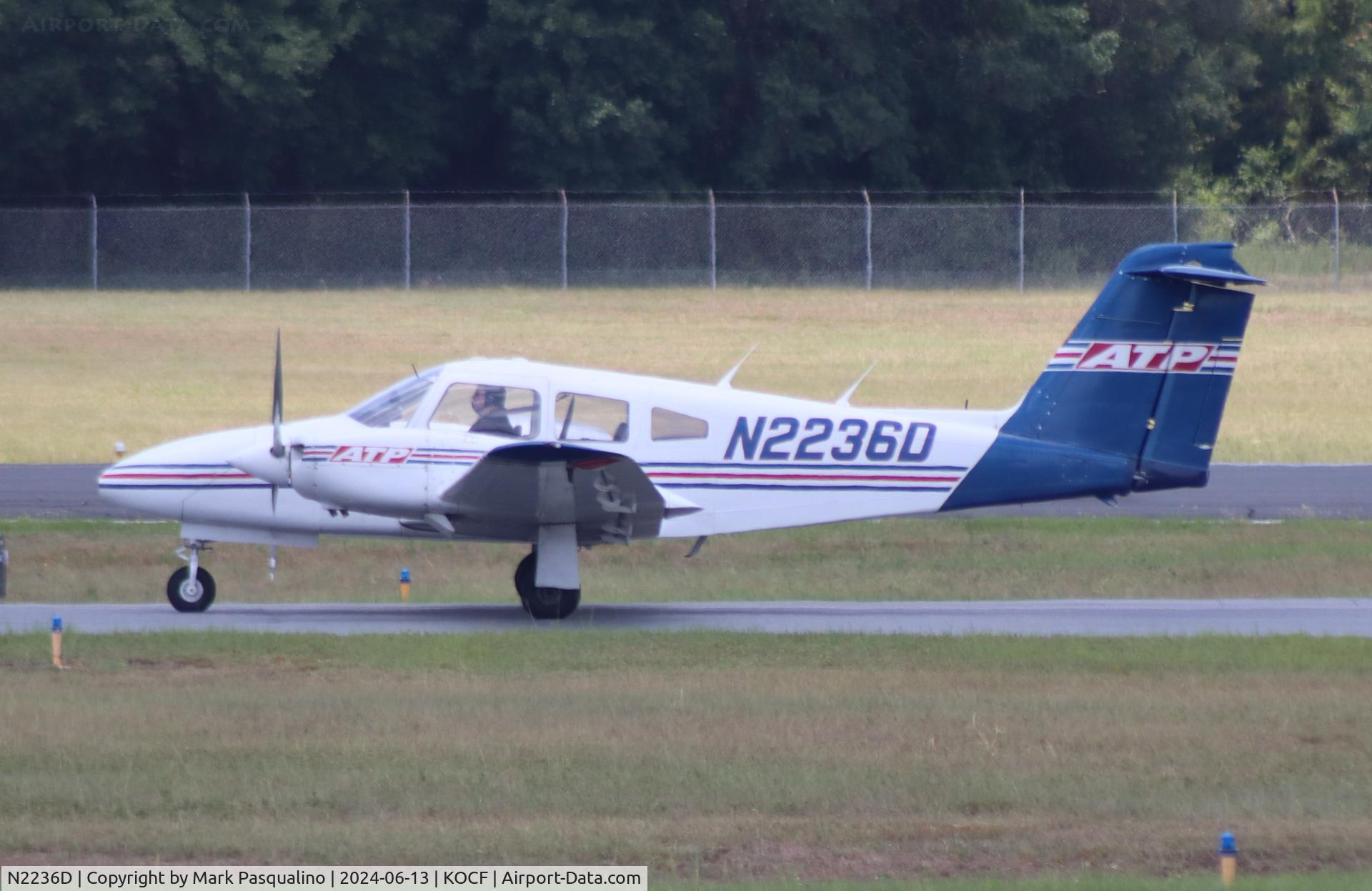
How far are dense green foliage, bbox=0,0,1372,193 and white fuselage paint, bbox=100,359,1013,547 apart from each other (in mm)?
31739

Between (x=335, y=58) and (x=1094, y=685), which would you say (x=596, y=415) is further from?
(x=335, y=58)

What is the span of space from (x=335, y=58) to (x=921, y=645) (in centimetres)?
3845

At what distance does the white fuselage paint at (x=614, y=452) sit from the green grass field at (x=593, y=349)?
11.7 metres

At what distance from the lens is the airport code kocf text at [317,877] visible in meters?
6.00

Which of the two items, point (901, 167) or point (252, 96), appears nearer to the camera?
point (252, 96)

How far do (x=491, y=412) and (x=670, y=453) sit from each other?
1.45 metres

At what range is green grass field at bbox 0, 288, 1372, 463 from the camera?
27.8 m

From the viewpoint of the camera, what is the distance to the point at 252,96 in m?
42.9

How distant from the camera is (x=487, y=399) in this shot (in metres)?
12.8

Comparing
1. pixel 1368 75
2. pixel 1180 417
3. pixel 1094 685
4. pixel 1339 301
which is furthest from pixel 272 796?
pixel 1368 75

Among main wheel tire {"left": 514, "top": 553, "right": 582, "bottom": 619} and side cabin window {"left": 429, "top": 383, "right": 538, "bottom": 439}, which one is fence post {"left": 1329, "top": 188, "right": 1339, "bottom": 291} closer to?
main wheel tire {"left": 514, "top": 553, "right": 582, "bottom": 619}

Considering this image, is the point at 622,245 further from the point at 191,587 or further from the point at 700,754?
the point at 700,754

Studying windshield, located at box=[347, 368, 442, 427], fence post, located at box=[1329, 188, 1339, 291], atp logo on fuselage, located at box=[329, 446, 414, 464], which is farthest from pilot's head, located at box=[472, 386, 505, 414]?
fence post, located at box=[1329, 188, 1339, 291]

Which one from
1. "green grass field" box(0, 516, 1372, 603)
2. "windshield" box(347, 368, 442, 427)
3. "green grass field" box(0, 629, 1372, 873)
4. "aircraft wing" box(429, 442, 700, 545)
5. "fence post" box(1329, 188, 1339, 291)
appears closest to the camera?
"green grass field" box(0, 629, 1372, 873)
